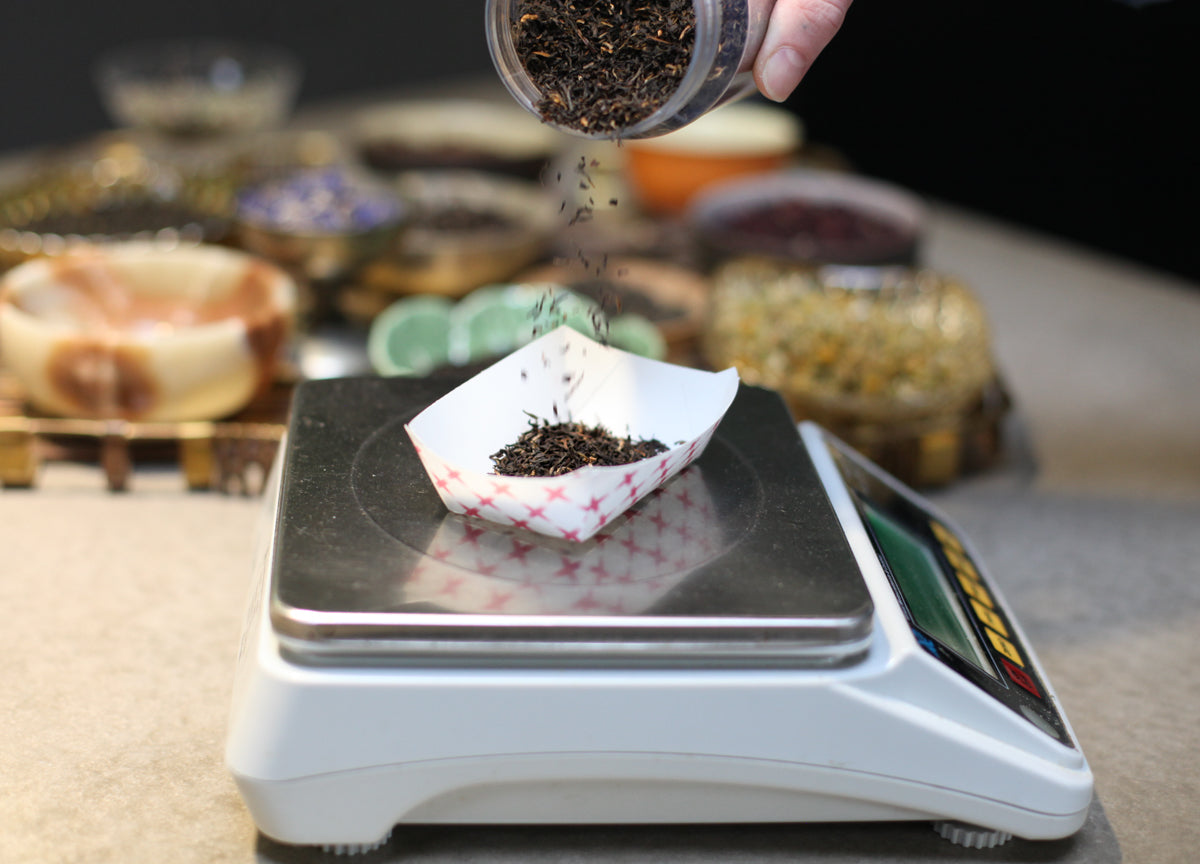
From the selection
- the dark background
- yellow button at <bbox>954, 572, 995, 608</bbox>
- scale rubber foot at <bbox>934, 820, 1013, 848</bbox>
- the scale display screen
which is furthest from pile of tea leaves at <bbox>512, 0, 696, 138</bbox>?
the dark background

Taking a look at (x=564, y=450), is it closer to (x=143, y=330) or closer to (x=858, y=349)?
(x=858, y=349)

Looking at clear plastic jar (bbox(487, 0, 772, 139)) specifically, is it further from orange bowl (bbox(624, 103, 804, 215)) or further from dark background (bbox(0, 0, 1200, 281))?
dark background (bbox(0, 0, 1200, 281))

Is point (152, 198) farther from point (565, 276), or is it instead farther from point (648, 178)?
point (648, 178)

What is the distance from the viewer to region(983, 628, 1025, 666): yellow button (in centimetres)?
87

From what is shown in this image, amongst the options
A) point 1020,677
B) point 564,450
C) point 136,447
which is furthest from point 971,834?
point 136,447

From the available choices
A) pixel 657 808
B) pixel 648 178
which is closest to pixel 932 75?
pixel 648 178

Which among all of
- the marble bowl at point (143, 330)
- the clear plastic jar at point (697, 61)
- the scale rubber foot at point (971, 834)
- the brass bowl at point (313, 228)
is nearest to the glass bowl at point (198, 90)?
the brass bowl at point (313, 228)

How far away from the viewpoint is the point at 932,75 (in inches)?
104

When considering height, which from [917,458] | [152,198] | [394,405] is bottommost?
[152,198]

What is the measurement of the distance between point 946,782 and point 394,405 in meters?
0.54

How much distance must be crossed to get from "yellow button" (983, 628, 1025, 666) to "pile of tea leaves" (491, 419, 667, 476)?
30cm

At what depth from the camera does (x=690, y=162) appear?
2107 mm

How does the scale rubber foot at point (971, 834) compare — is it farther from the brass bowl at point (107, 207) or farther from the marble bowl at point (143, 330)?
the brass bowl at point (107, 207)

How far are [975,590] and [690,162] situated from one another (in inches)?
51.9
